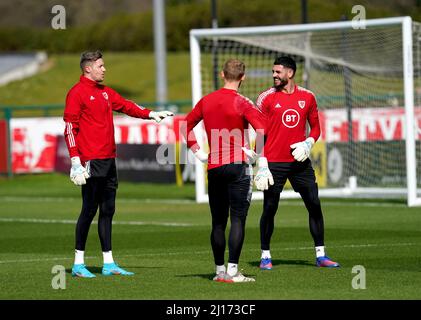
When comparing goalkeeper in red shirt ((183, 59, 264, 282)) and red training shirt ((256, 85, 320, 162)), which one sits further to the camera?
red training shirt ((256, 85, 320, 162))

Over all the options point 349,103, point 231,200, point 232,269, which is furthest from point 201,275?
point 349,103

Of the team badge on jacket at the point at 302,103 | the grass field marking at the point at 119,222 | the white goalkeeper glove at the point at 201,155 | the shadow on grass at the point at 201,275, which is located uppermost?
the team badge on jacket at the point at 302,103

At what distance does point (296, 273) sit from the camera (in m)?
12.7

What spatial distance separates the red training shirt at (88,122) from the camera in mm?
12727

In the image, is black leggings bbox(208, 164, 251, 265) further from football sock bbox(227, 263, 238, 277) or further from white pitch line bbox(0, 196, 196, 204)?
white pitch line bbox(0, 196, 196, 204)

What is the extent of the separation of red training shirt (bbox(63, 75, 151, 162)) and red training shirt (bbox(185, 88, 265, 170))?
139cm

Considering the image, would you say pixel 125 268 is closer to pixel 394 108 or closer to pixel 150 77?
pixel 394 108

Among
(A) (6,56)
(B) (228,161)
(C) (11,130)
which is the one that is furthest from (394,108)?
(A) (6,56)

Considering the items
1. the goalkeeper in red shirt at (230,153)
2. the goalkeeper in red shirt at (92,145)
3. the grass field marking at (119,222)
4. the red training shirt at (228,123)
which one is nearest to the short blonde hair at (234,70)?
the goalkeeper in red shirt at (230,153)

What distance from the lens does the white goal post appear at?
24.1 m

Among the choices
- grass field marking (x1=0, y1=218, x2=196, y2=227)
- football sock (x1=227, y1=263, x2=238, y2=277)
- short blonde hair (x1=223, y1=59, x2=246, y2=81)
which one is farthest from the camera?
grass field marking (x1=0, y1=218, x2=196, y2=227)

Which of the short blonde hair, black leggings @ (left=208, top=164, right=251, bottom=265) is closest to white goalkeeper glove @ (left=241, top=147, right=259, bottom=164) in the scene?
black leggings @ (left=208, top=164, right=251, bottom=265)

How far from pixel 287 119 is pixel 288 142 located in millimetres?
256

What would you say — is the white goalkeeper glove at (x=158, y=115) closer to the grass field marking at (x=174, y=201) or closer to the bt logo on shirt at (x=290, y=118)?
the bt logo on shirt at (x=290, y=118)
